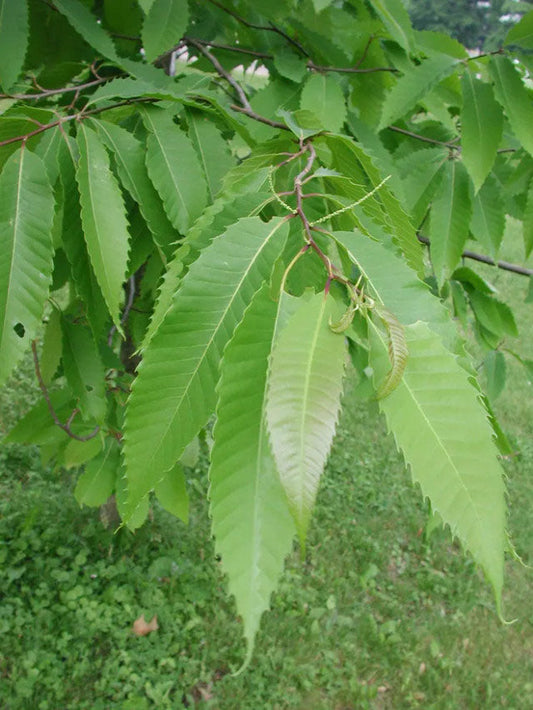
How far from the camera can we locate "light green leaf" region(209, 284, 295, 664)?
0.45 metres

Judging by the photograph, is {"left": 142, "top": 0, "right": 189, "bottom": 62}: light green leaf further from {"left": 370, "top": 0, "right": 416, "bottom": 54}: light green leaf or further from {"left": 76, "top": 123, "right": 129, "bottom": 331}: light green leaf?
{"left": 76, "top": 123, "right": 129, "bottom": 331}: light green leaf

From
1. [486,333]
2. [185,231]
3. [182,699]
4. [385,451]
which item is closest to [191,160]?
[185,231]

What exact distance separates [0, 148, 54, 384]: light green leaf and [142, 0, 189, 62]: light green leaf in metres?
0.61

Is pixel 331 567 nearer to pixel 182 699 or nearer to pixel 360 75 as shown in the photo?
pixel 182 699

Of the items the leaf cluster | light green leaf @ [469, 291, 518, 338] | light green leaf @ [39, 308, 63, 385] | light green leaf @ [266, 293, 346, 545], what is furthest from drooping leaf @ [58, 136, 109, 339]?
light green leaf @ [469, 291, 518, 338]

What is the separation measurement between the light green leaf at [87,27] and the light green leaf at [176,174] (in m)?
0.38

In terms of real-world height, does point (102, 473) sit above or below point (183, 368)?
below

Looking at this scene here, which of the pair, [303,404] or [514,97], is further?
[514,97]

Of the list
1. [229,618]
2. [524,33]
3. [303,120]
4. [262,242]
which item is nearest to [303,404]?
[262,242]

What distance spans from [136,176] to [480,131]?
0.65 meters

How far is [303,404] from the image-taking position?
1.49ft

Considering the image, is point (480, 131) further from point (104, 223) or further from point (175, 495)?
point (175, 495)

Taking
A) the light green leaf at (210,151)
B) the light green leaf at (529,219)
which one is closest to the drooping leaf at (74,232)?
the light green leaf at (210,151)

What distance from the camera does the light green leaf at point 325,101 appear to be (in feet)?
3.86
